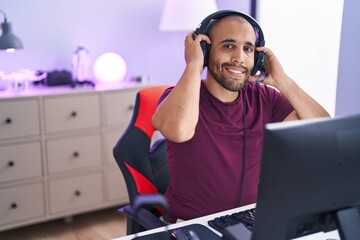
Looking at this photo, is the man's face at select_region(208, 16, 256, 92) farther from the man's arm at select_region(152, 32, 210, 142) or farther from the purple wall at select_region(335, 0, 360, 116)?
the purple wall at select_region(335, 0, 360, 116)

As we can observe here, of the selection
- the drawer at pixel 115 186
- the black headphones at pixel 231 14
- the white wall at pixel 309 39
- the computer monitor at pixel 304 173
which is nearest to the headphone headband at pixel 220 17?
the black headphones at pixel 231 14

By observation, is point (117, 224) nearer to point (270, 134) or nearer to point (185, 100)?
point (185, 100)

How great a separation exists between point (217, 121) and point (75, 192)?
64.0 inches

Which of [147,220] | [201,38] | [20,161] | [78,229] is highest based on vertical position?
[201,38]

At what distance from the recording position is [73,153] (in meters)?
2.96

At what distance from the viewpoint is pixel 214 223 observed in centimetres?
141

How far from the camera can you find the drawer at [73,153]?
2.89m

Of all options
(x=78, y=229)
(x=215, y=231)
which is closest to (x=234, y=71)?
(x=215, y=231)

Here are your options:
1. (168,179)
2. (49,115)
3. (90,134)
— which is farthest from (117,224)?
(168,179)

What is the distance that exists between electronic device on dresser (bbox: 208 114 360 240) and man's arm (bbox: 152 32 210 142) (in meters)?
0.60

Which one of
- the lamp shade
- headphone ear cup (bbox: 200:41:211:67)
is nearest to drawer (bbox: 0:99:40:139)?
the lamp shade

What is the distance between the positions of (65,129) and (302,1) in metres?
1.78

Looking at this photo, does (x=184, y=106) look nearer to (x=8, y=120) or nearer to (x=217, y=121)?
(x=217, y=121)

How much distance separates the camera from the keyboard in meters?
1.38
